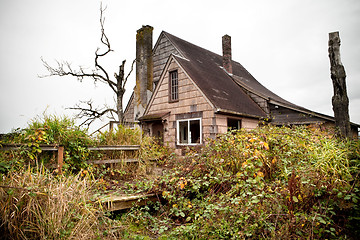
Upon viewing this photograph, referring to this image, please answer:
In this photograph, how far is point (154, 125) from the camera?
12234 mm

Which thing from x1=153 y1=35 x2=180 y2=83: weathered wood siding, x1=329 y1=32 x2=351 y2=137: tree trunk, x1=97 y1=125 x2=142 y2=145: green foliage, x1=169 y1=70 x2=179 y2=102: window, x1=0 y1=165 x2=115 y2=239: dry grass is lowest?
x1=0 y1=165 x2=115 y2=239: dry grass

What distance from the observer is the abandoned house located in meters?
10.1

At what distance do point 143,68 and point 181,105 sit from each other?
172 inches

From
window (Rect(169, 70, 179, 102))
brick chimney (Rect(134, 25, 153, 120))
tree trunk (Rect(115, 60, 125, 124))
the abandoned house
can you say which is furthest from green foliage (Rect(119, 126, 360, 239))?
tree trunk (Rect(115, 60, 125, 124))

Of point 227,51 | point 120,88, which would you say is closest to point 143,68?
point 120,88

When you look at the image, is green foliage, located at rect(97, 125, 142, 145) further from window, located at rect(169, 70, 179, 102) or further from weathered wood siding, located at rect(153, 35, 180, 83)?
weathered wood siding, located at rect(153, 35, 180, 83)

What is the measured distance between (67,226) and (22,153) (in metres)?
2.49

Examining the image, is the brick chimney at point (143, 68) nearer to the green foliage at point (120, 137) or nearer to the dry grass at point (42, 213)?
the green foliage at point (120, 137)

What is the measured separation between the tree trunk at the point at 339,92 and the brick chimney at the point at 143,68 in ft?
31.0

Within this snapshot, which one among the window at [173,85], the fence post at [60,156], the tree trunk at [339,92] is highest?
the window at [173,85]

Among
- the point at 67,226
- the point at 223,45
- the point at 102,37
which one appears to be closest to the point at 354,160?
the point at 67,226

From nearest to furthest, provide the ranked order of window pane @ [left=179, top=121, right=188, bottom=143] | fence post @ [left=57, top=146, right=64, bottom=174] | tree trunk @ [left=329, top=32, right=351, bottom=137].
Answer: fence post @ [left=57, top=146, right=64, bottom=174]
tree trunk @ [left=329, top=32, right=351, bottom=137]
window pane @ [left=179, top=121, right=188, bottom=143]

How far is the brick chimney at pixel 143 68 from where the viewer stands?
13.3 m

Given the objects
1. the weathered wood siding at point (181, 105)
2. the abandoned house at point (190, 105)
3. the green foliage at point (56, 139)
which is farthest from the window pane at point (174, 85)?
the green foliage at point (56, 139)
